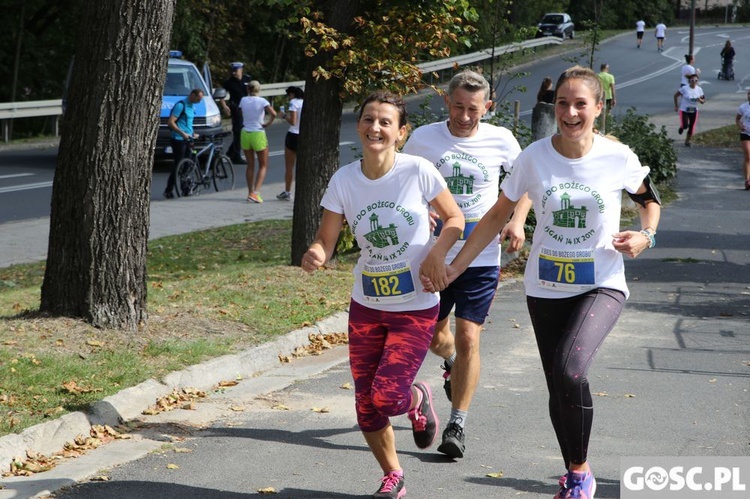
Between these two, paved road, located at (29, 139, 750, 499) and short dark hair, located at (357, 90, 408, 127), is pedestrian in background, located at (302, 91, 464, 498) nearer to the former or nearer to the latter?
short dark hair, located at (357, 90, 408, 127)

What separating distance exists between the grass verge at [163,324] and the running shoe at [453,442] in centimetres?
209

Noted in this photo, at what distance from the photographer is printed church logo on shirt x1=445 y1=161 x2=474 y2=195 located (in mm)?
6422

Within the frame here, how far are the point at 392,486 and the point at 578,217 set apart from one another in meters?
1.50

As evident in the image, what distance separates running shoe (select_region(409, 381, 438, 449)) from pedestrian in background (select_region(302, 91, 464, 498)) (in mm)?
423

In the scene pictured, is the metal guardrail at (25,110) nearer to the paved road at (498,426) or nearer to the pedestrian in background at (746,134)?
the pedestrian in background at (746,134)

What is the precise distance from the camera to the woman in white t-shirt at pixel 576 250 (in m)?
4.98

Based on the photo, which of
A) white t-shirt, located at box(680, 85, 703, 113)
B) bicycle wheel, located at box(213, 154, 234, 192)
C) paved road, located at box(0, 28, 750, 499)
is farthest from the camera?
white t-shirt, located at box(680, 85, 703, 113)

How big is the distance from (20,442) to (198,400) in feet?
5.38

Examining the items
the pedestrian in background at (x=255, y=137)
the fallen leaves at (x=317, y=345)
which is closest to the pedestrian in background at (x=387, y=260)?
the fallen leaves at (x=317, y=345)

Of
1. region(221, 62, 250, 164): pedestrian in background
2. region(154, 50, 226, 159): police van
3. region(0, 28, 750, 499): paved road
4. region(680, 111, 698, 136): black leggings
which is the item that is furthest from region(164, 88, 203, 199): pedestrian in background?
region(680, 111, 698, 136): black leggings

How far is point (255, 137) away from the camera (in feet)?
61.9

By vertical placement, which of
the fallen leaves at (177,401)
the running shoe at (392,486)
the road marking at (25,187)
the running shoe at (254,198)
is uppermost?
the running shoe at (392,486)

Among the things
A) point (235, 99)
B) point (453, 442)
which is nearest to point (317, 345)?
point (453, 442)

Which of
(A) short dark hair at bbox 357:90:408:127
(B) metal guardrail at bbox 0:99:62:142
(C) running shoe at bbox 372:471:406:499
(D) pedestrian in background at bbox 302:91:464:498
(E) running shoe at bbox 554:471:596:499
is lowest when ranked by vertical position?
(B) metal guardrail at bbox 0:99:62:142
